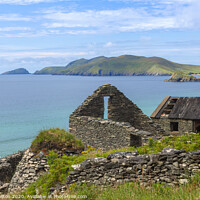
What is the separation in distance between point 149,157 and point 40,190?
171 inches

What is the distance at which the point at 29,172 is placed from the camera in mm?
13211

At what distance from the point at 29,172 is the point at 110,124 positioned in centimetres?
531

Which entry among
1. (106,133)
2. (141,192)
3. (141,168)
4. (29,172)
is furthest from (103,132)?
(141,192)

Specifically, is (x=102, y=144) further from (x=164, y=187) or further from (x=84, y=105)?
(x=164, y=187)

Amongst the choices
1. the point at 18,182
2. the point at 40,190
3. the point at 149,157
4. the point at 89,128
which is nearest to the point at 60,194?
the point at 40,190

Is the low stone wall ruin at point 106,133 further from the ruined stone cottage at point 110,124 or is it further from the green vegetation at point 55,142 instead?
the green vegetation at point 55,142

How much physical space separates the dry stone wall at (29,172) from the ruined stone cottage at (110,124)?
4412 millimetres

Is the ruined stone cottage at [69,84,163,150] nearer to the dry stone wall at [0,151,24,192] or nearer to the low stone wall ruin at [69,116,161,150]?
the low stone wall ruin at [69,116,161,150]

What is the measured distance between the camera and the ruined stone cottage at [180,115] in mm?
25234

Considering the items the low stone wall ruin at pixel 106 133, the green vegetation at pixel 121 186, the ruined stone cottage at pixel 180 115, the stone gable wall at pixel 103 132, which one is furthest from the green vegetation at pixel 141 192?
the ruined stone cottage at pixel 180 115

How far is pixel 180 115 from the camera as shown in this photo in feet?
85.3

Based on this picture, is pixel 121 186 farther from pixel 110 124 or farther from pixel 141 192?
pixel 110 124

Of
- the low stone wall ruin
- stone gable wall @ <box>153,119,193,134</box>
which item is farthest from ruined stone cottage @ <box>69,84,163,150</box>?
stone gable wall @ <box>153,119,193,134</box>

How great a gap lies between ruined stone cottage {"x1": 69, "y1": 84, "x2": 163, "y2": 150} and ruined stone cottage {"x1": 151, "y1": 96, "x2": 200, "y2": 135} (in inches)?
267
